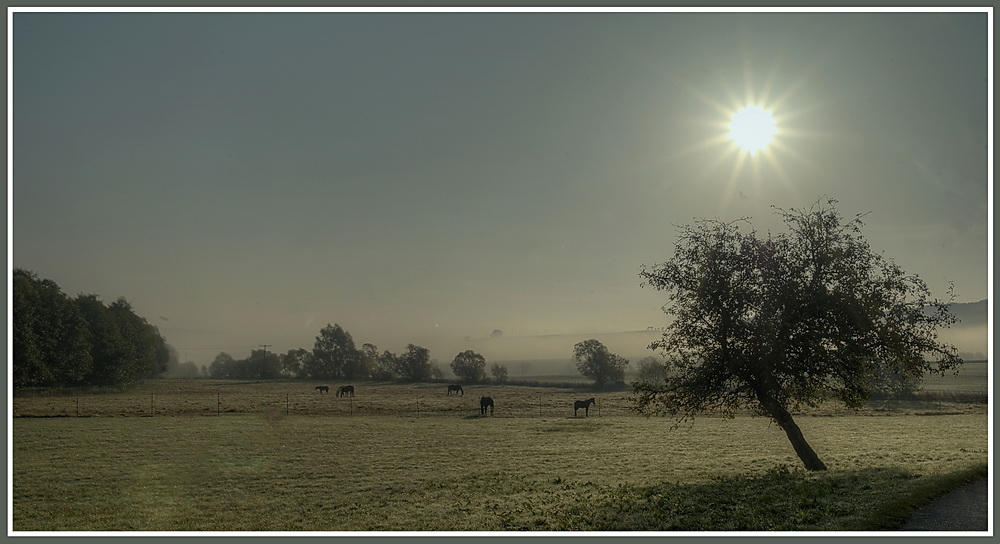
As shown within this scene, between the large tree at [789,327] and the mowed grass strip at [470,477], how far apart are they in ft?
9.41

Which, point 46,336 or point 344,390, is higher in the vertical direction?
point 46,336

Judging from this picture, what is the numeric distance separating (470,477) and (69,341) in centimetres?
7282

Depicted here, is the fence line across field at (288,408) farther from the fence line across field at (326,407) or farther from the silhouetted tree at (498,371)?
the silhouetted tree at (498,371)

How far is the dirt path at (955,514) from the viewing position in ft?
44.2

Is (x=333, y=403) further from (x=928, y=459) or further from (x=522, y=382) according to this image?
(x=928, y=459)

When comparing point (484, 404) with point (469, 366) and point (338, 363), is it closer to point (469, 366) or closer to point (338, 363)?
point (469, 366)

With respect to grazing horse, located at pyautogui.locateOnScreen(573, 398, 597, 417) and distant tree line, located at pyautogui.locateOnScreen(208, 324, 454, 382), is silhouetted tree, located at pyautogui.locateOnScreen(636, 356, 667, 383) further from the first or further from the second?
distant tree line, located at pyautogui.locateOnScreen(208, 324, 454, 382)

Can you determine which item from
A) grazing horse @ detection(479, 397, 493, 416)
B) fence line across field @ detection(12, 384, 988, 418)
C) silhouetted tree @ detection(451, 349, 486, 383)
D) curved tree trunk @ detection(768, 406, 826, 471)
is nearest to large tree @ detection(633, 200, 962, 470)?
curved tree trunk @ detection(768, 406, 826, 471)

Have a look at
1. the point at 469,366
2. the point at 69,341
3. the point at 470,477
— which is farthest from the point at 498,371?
the point at 470,477

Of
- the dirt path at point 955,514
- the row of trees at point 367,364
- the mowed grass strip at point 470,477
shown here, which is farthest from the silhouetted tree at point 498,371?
the dirt path at point 955,514

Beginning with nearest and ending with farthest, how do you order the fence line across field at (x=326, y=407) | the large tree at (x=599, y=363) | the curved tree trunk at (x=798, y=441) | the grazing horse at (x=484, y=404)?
the curved tree trunk at (x=798, y=441) < the fence line across field at (x=326, y=407) < the grazing horse at (x=484, y=404) < the large tree at (x=599, y=363)

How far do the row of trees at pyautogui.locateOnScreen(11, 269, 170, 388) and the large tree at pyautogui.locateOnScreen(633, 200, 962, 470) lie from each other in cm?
7257

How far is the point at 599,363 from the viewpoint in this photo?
85.7 meters

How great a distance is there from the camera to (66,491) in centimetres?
2134
